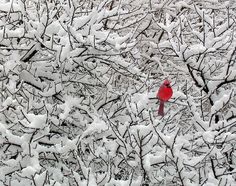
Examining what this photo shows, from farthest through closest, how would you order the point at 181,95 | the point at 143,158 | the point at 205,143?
1. the point at 181,95
2. the point at 205,143
3. the point at 143,158

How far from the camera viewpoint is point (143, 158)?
358cm

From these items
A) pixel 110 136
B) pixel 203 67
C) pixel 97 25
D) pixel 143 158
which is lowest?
pixel 143 158

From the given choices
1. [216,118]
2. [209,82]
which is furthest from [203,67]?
[216,118]

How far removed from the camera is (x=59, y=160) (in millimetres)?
4566

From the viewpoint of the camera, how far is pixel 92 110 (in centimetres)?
491

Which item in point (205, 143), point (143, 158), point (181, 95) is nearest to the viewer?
point (143, 158)

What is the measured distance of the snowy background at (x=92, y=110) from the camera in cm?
375

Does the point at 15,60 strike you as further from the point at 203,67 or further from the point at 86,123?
the point at 203,67

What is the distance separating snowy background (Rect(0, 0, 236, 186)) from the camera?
375 cm

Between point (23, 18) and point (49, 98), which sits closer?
point (23, 18)

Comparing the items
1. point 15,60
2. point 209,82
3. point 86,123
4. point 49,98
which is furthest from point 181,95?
point 15,60

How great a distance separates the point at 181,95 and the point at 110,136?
0.93m

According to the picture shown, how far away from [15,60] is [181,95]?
73.8 inches

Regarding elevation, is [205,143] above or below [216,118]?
below
